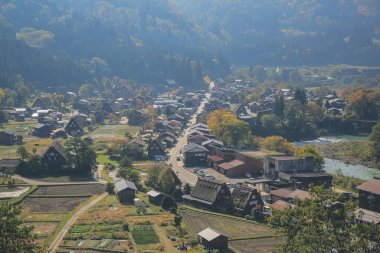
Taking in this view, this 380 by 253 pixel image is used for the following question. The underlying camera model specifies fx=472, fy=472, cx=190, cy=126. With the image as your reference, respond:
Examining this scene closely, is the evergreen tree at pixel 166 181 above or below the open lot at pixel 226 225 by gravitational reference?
above

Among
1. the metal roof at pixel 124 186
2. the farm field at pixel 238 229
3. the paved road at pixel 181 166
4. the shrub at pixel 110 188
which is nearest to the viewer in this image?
the farm field at pixel 238 229

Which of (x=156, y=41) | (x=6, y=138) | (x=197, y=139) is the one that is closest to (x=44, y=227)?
(x=6, y=138)

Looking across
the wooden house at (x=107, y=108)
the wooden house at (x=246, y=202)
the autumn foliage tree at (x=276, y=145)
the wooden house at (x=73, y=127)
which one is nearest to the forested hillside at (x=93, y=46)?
the wooden house at (x=107, y=108)

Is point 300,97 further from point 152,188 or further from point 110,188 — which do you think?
point 110,188

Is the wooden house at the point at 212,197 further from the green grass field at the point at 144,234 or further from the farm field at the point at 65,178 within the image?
the farm field at the point at 65,178

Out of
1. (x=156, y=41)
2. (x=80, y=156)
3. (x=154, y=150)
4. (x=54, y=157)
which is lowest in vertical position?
(x=154, y=150)

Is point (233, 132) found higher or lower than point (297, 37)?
lower

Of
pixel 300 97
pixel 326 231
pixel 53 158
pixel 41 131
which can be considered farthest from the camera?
pixel 300 97

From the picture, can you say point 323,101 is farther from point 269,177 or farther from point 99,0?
point 99,0
